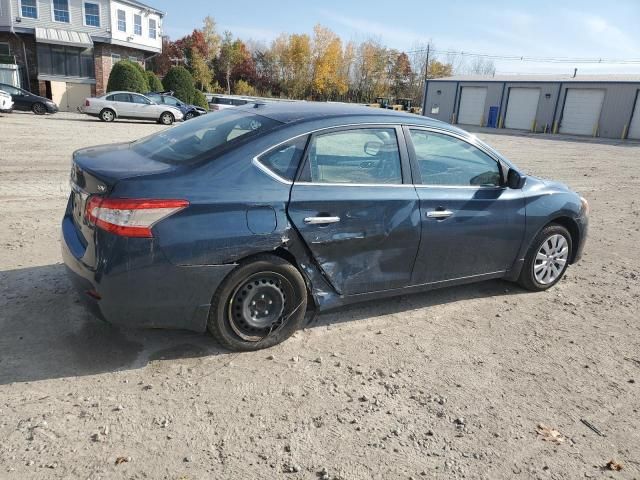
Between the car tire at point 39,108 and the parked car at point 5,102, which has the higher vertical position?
the parked car at point 5,102

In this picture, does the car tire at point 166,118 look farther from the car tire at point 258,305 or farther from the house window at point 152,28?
the car tire at point 258,305

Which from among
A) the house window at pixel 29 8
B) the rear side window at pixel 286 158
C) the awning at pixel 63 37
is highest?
the house window at pixel 29 8

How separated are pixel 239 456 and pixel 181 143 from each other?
2.29m

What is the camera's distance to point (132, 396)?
10.2 feet

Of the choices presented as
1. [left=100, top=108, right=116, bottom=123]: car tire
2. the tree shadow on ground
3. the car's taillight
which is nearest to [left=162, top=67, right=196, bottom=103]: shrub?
[left=100, top=108, right=116, bottom=123]: car tire

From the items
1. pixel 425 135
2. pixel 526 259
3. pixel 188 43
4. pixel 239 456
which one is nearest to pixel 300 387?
pixel 239 456

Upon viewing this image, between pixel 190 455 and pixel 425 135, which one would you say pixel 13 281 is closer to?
pixel 190 455

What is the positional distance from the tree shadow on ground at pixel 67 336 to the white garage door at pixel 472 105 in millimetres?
42679

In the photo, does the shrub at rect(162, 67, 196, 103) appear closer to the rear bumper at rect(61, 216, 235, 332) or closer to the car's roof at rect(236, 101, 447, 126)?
the car's roof at rect(236, 101, 447, 126)

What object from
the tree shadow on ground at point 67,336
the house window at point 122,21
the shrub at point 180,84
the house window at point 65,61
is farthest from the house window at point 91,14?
the tree shadow on ground at point 67,336

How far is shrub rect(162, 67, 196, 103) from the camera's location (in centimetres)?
3378

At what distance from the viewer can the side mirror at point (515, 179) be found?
181 inches

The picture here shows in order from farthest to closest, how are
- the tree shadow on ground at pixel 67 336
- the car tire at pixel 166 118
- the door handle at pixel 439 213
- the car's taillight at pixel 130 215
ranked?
1. the car tire at pixel 166 118
2. the door handle at pixel 439 213
3. the tree shadow on ground at pixel 67 336
4. the car's taillight at pixel 130 215

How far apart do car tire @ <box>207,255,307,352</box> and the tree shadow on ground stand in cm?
23
